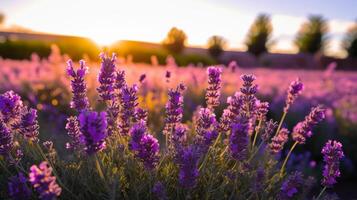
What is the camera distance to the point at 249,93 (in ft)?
9.09

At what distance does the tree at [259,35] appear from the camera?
42406 millimetres

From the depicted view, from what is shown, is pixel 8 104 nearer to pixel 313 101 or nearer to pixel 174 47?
pixel 313 101

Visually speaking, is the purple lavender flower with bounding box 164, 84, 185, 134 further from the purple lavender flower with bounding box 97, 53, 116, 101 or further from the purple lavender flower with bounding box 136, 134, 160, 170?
the purple lavender flower with bounding box 136, 134, 160, 170

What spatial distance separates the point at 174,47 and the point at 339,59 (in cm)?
1305

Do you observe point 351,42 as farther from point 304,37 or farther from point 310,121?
point 310,121

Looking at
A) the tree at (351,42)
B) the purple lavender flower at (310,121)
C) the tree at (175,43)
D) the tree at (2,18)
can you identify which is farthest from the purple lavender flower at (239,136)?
the tree at (2,18)

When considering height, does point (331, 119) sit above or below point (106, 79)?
below

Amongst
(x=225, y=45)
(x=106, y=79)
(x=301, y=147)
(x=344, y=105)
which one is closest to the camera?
(x=106, y=79)

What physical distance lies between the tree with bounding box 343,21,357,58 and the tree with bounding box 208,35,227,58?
1100 centimetres

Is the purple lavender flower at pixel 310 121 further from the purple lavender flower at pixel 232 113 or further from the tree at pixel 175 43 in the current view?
the tree at pixel 175 43

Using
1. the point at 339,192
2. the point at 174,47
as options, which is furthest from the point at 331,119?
the point at 174,47

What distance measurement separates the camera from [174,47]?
36625 millimetres

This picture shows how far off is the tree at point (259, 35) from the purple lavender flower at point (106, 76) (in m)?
40.7

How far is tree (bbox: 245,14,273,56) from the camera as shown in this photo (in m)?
42.4
